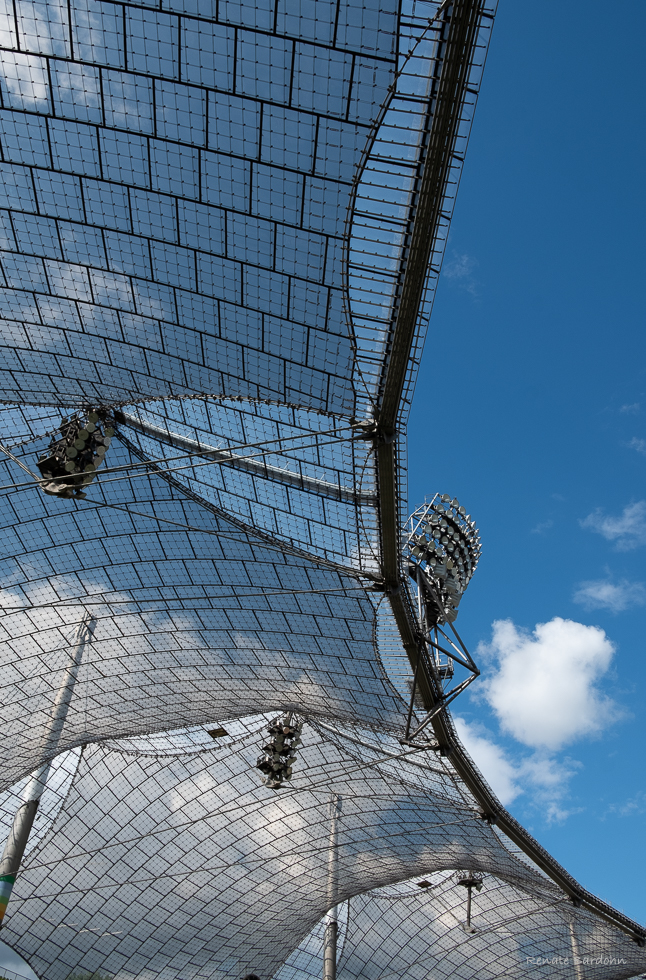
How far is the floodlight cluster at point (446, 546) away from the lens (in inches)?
1186

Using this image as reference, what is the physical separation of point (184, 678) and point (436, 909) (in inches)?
1111

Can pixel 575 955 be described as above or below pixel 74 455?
above

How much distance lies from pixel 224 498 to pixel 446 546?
8928 millimetres

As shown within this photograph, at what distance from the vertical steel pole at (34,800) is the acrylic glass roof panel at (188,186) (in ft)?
51.3

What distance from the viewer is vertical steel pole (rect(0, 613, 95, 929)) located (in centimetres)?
3303

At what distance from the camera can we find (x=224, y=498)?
28172 mm

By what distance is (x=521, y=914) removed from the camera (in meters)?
50.2

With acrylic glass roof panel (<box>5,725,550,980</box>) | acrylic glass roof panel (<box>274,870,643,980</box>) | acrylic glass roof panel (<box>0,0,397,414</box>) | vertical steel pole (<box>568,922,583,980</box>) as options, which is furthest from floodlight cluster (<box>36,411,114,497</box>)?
vertical steel pole (<box>568,922,583,980</box>)

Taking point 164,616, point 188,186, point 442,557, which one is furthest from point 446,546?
point 188,186

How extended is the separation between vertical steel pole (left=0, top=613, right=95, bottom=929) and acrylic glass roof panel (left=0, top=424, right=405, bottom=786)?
40 centimetres

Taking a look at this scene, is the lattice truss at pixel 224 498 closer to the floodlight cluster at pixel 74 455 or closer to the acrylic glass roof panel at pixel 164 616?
the acrylic glass roof panel at pixel 164 616

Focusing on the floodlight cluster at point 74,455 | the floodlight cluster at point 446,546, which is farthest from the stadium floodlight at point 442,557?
the floodlight cluster at point 74,455

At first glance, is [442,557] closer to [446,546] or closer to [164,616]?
[446,546]

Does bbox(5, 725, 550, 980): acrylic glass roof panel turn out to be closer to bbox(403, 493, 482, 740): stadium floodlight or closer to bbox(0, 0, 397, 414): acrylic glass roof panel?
bbox(403, 493, 482, 740): stadium floodlight
